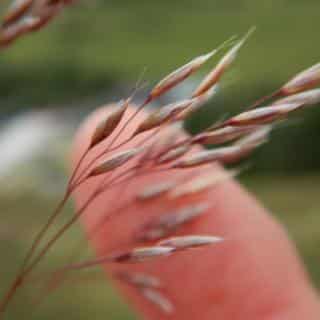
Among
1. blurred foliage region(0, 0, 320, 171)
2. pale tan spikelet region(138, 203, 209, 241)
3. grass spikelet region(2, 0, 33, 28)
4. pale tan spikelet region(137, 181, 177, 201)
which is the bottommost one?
blurred foliage region(0, 0, 320, 171)

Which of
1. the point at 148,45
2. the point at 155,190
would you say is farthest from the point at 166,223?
the point at 148,45

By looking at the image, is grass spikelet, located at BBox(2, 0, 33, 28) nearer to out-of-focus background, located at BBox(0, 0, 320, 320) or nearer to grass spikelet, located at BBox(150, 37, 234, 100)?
grass spikelet, located at BBox(150, 37, 234, 100)

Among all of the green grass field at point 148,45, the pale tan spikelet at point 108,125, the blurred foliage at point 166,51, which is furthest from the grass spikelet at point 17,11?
the green grass field at point 148,45

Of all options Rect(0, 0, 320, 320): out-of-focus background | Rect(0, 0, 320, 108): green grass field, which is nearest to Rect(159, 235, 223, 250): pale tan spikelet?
Rect(0, 0, 320, 320): out-of-focus background

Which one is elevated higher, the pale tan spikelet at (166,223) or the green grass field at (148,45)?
the pale tan spikelet at (166,223)

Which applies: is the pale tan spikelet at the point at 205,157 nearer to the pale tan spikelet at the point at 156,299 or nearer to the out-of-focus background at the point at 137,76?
the pale tan spikelet at the point at 156,299

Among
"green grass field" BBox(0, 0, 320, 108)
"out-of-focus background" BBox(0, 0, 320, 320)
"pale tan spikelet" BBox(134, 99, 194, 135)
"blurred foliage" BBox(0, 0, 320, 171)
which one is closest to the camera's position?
"pale tan spikelet" BBox(134, 99, 194, 135)

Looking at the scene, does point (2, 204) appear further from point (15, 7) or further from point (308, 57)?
point (308, 57)

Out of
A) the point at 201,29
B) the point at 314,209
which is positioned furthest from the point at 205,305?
the point at 201,29
